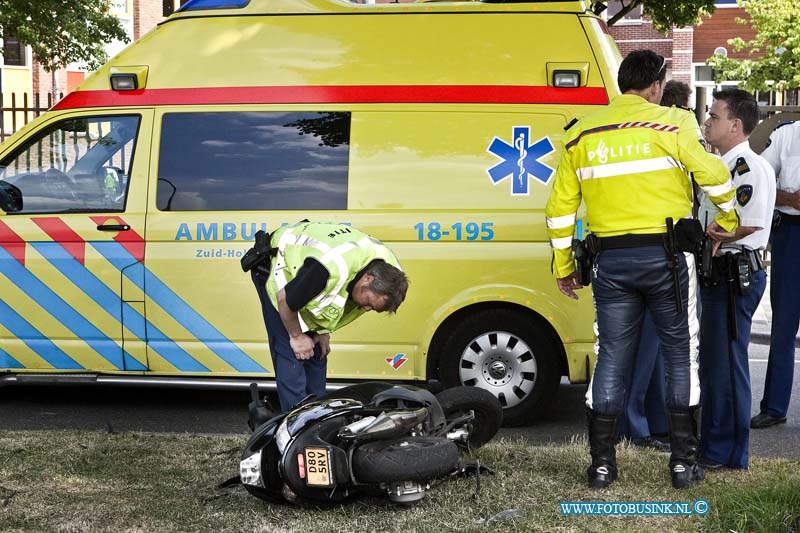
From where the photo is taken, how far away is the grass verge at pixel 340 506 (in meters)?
4.54

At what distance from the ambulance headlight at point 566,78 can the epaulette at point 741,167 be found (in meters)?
1.28

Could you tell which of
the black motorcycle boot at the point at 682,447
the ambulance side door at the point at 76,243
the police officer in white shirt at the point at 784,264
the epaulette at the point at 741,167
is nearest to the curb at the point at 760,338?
the police officer in white shirt at the point at 784,264

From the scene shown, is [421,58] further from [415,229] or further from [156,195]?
[156,195]

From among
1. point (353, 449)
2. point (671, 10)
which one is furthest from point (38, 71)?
point (353, 449)

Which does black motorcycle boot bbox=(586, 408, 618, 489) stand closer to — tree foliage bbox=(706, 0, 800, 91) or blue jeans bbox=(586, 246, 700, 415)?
blue jeans bbox=(586, 246, 700, 415)

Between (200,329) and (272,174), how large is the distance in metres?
1.06

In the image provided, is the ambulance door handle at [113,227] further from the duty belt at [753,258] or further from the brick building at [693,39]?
the brick building at [693,39]

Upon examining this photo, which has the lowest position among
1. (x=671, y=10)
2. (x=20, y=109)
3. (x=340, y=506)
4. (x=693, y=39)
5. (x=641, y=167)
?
(x=340, y=506)

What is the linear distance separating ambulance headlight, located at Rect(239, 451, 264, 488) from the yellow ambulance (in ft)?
6.89

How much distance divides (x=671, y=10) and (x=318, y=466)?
13.8m

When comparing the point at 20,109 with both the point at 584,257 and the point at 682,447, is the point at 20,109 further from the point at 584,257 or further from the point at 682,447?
the point at 682,447

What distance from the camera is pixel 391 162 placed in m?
6.69

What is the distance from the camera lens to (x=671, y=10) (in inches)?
656

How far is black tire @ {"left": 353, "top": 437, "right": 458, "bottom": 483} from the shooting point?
4.46 metres
